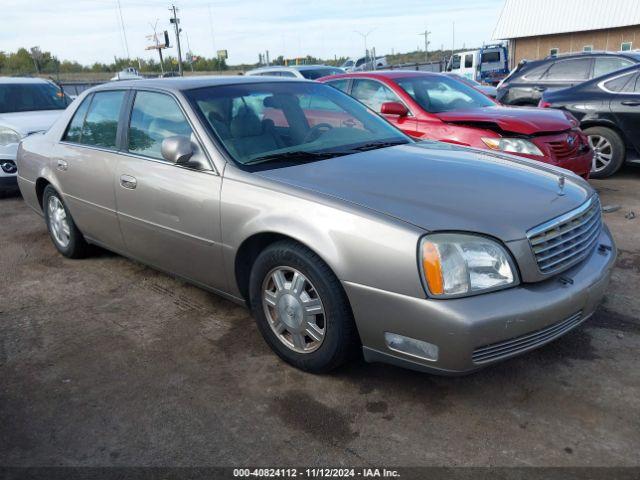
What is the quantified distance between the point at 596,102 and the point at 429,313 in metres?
6.20

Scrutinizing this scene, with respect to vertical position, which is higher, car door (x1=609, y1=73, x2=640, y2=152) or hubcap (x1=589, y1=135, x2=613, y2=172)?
car door (x1=609, y1=73, x2=640, y2=152)

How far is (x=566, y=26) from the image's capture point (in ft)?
108

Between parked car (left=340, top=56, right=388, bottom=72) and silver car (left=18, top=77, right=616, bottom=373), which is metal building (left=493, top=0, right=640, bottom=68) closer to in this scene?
parked car (left=340, top=56, right=388, bottom=72)

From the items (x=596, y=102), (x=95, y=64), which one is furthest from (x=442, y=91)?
(x=95, y=64)

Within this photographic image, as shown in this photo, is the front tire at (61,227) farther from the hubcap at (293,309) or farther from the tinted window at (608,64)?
the tinted window at (608,64)

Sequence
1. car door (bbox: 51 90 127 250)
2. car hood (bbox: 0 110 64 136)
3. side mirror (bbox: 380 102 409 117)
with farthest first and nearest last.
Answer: car hood (bbox: 0 110 64 136) < side mirror (bbox: 380 102 409 117) < car door (bbox: 51 90 127 250)

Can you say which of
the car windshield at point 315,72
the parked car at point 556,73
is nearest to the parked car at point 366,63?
the car windshield at point 315,72

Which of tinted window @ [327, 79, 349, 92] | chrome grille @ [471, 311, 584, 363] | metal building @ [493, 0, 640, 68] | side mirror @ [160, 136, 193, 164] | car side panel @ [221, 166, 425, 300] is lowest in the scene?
chrome grille @ [471, 311, 584, 363]

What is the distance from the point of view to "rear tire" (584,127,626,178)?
23.5 ft

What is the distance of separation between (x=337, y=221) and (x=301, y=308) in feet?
1.70

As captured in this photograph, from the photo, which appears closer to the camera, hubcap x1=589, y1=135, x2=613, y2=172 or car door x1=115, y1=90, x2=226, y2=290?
car door x1=115, y1=90, x2=226, y2=290

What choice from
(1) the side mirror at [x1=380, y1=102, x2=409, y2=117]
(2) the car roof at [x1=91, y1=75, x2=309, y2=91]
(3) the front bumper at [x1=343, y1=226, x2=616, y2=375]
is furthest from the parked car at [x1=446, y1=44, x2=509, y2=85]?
(3) the front bumper at [x1=343, y1=226, x2=616, y2=375]

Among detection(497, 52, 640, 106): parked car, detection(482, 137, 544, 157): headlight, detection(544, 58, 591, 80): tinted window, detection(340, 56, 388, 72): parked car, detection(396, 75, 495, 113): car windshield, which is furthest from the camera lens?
detection(340, 56, 388, 72): parked car

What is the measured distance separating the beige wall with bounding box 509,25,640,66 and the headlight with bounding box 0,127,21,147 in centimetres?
3240
